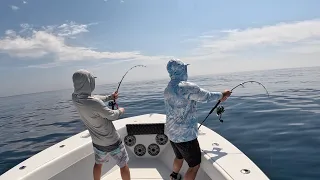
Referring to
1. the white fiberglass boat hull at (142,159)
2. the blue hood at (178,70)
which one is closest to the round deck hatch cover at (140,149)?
the white fiberglass boat hull at (142,159)

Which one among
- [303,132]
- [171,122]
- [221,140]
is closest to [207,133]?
[221,140]

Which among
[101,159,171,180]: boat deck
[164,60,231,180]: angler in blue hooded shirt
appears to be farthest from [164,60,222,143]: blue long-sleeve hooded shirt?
[101,159,171,180]: boat deck

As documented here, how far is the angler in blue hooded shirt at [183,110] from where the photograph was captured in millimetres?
2545

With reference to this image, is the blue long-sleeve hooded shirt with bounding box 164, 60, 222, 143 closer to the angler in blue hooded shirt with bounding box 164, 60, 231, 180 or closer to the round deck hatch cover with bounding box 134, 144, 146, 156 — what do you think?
the angler in blue hooded shirt with bounding box 164, 60, 231, 180

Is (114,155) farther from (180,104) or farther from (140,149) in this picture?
(140,149)

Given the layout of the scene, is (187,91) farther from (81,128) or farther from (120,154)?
Answer: (81,128)

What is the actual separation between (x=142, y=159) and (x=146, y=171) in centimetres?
49

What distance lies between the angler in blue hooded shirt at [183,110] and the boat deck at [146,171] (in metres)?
1.25

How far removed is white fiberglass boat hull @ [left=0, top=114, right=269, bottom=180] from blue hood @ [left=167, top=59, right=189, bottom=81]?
1.15 meters

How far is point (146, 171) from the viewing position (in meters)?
4.06

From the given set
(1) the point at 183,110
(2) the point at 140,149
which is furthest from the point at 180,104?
(2) the point at 140,149

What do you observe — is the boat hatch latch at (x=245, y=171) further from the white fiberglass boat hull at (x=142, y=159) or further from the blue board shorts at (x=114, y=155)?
the blue board shorts at (x=114, y=155)

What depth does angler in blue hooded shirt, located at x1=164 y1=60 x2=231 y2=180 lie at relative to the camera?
Result: 254cm

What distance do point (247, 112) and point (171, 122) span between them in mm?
7265
